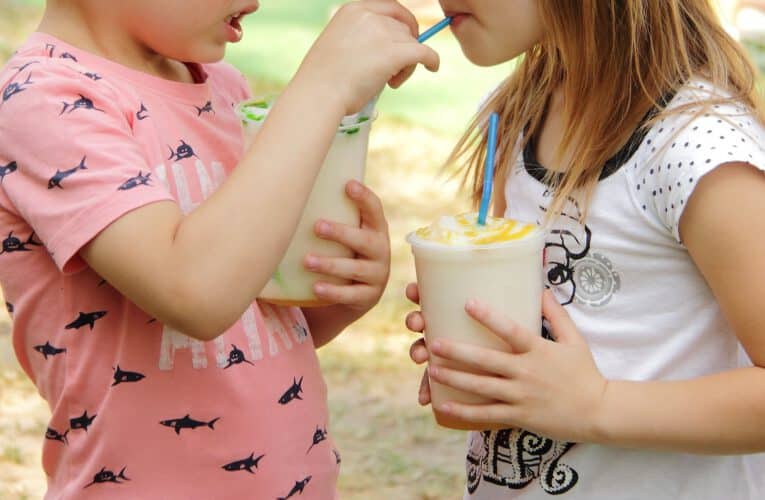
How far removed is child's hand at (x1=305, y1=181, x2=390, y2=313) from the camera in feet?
5.06

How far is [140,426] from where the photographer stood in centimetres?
154

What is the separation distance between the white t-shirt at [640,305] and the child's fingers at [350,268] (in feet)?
0.81

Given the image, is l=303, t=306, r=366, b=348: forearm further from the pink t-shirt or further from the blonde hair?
the blonde hair

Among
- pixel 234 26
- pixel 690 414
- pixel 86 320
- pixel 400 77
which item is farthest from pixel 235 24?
pixel 690 414

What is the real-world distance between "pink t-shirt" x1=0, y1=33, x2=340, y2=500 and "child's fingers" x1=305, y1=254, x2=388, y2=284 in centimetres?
14

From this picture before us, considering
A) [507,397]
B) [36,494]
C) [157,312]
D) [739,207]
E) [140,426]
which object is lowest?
[36,494]

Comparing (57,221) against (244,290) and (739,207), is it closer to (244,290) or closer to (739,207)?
(244,290)

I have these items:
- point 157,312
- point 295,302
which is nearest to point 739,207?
point 295,302

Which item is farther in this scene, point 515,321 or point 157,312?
point 515,321

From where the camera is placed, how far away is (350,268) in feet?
5.17

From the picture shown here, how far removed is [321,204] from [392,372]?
232cm

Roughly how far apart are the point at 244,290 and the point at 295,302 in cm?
23

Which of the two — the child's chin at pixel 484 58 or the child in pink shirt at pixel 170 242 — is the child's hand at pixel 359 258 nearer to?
the child in pink shirt at pixel 170 242

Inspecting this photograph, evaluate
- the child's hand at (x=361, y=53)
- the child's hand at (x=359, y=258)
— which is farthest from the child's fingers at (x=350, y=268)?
Answer: the child's hand at (x=361, y=53)
